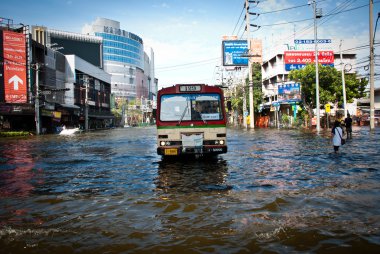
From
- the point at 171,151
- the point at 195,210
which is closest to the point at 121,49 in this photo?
the point at 171,151

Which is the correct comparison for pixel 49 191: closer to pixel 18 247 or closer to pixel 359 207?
pixel 18 247

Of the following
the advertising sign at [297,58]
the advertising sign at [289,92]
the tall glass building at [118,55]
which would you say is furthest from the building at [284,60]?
the tall glass building at [118,55]

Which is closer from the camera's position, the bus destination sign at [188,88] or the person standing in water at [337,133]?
the bus destination sign at [188,88]

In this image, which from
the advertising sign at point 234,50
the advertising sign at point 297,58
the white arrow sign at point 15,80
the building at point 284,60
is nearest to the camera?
the white arrow sign at point 15,80

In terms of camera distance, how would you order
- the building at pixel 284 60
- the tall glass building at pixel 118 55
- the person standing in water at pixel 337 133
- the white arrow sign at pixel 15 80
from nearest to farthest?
the person standing in water at pixel 337 133, the white arrow sign at pixel 15 80, the building at pixel 284 60, the tall glass building at pixel 118 55

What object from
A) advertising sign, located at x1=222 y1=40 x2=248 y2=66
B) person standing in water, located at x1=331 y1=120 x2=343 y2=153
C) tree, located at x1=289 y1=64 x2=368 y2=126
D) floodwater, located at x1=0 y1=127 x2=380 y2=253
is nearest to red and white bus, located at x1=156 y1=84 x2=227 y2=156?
floodwater, located at x1=0 y1=127 x2=380 y2=253

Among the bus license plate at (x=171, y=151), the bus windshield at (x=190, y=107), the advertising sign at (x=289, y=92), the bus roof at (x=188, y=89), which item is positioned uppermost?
the advertising sign at (x=289, y=92)

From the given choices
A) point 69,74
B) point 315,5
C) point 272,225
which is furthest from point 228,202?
point 69,74

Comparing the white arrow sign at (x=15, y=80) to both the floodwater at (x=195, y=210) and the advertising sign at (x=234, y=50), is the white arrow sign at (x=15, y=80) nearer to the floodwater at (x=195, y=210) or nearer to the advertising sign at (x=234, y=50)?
the advertising sign at (x=234, y=50)

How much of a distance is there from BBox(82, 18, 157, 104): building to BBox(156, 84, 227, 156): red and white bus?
381 ft

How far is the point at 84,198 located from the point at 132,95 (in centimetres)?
13901

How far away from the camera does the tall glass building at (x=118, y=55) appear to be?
5197 inches

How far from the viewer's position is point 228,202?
249 inches

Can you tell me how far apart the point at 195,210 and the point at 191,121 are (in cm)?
578
